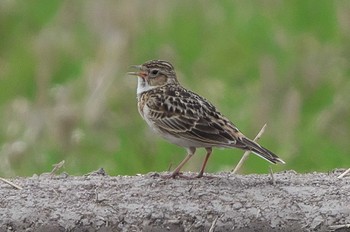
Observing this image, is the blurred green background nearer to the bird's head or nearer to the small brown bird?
the bird's head

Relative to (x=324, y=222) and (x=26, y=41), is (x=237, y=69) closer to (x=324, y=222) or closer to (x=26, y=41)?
(x=26, y=41)

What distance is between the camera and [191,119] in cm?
981

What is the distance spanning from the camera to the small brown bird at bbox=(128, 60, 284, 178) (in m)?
9.56

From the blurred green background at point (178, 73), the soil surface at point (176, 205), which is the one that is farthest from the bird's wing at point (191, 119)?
the blurred green background at point (178, 73)

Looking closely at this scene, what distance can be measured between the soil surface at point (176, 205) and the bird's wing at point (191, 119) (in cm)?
28

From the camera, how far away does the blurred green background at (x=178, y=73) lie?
12500mm

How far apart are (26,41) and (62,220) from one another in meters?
5.71

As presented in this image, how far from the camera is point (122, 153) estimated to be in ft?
39.3

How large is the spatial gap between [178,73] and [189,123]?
408 cm

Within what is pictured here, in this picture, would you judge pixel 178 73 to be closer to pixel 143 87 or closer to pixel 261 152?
pixel 143 87

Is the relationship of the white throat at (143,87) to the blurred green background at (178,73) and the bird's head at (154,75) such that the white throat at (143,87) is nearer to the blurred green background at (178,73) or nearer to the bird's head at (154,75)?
the bird's head at (154,75)

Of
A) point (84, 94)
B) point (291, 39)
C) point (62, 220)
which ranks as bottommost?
point (62, 220)

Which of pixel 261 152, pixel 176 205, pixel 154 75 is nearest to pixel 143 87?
pixel 154 75

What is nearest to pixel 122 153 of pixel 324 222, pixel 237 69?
pixel 237 69
